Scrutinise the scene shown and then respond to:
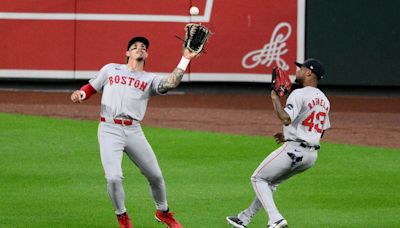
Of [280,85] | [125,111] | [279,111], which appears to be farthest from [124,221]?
[280,85]

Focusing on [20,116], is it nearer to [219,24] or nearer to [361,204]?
[219,24]

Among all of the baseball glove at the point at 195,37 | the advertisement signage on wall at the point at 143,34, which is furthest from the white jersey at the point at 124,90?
the advertisement signage on wall at the point at 143,34

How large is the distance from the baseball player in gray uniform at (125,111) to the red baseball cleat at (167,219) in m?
0.29

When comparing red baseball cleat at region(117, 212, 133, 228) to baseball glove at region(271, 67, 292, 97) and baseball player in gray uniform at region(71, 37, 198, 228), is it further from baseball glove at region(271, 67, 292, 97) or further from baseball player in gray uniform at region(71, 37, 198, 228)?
baseball glove at region(271, 67, 292, 97)

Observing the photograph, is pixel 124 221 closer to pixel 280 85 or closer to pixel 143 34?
pixel 280 85

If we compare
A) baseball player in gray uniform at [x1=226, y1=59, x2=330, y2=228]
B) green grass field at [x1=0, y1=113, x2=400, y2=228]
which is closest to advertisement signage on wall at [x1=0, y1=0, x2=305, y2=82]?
green grass field at [x1=0, y1=113, x2=400, y2=228]

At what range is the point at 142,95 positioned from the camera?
1039cm

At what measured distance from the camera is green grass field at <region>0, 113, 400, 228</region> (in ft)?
37.5

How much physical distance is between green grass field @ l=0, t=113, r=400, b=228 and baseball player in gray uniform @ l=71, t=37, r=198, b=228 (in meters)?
0.86

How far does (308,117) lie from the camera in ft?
33.5

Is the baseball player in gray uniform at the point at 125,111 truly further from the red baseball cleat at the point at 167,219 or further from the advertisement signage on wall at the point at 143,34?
the advertisement signage on wall at the point at 143,34

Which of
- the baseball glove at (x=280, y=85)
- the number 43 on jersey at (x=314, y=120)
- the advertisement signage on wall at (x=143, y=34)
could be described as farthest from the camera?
the advertisement signage on wall at (x=143, y=34)

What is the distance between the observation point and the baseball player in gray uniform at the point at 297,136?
10.1 m

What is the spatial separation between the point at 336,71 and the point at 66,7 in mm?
5254
